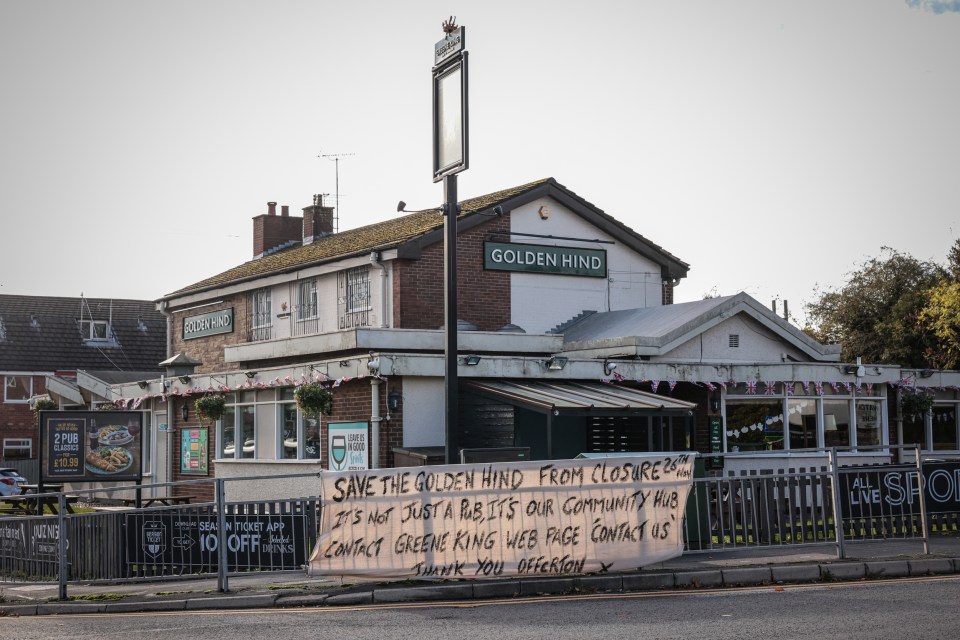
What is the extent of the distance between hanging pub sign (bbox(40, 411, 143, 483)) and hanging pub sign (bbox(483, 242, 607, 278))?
11241mm

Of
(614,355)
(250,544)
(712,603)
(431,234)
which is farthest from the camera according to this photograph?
(431,234)

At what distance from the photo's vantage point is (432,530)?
13.2 meters

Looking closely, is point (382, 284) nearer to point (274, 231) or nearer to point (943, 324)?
point (274, 231)

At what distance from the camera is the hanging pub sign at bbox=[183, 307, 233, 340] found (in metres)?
37.2

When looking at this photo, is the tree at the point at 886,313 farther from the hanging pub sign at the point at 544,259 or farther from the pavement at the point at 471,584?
the pavement at the point at 471,584

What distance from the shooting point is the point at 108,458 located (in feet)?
80.6

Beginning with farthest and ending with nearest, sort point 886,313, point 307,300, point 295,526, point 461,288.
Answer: point 886,313
point 307,300
point 461,288
point 295,526

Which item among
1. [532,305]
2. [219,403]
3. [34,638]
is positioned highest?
[532,305]

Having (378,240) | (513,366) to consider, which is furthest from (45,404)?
(513,366)

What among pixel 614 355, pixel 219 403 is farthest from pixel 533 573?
pixel 219 403

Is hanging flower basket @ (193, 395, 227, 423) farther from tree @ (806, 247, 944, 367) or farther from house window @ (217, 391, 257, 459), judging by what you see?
tree @ (806, 247, 944, 367)

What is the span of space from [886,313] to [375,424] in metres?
38.3

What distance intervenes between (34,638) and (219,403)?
16.2 metres

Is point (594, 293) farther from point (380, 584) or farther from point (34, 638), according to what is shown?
point (34, 638)
